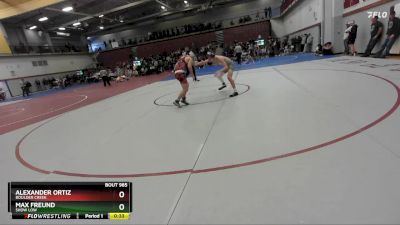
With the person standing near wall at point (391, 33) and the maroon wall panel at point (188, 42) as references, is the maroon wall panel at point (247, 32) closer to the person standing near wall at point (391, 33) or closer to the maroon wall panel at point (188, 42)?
the maroon wall panel at point (188, 42)

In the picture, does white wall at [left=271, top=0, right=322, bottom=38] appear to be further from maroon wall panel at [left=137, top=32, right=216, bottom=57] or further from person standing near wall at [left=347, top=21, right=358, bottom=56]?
maroon wall panel at [left=137, top=32, right=216, bottom=57]

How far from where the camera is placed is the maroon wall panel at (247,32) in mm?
30125

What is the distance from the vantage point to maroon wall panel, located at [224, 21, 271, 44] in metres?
30.1

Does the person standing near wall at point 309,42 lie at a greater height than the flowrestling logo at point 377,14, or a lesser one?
lesser

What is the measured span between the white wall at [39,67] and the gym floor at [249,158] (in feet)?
80.4

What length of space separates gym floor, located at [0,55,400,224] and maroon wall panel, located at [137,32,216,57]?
26.7 meters

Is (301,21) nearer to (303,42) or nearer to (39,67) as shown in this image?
(303,42)

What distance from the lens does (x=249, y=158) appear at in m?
3.16

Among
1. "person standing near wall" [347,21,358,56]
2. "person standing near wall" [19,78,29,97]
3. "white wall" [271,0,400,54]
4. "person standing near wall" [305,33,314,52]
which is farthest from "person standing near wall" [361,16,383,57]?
"person standing near wall" [19,78,29,97]

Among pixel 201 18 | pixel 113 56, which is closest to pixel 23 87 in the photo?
pixel 113 56

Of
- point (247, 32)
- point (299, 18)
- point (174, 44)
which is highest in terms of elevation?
point (247, 32)

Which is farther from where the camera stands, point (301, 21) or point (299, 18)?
point (299, 18)

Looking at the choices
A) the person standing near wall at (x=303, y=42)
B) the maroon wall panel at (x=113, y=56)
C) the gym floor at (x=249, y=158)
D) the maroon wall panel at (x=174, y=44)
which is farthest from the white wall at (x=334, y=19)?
the maroon wall panel at (x=113, y=56)
